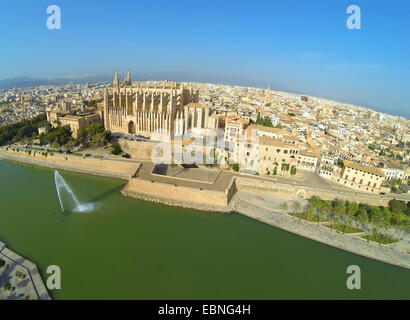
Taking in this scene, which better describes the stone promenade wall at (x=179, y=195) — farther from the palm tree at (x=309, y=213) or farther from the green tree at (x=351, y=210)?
the green tree at (x=351, y=210)

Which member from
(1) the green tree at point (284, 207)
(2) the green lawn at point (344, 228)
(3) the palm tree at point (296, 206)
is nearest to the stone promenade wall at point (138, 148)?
(1) the green tree at point (284, 207)

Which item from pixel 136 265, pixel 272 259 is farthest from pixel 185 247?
pixel 272 259

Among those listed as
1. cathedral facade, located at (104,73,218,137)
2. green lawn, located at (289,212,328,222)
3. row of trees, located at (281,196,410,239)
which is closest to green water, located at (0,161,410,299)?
green lawn, located at (289,212,328,222)

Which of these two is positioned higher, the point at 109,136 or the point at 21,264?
the point at 109,136

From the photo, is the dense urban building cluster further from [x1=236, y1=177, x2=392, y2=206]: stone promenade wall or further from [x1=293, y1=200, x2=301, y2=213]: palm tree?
[x1=293, y1=200, x2=301, y2=213]: palm tree

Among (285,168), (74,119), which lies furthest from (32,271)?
(74,119)

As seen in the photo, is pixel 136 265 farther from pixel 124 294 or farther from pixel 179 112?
pixel 179 112
